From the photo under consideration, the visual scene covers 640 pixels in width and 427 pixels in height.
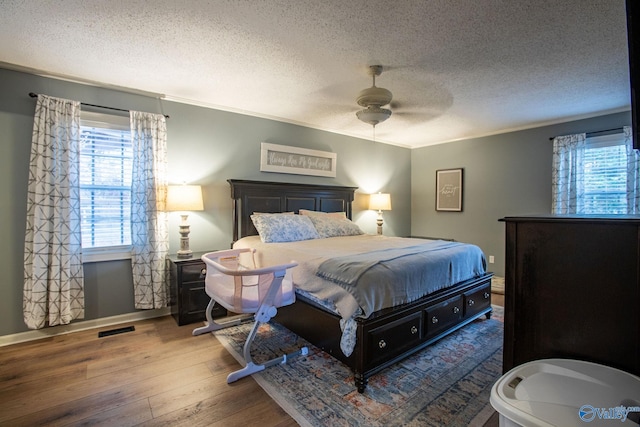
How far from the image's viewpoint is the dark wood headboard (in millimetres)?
3686

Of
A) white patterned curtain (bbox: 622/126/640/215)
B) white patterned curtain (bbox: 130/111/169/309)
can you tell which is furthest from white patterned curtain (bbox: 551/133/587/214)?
white patterned curtain (bbox: 130/111/169/309)

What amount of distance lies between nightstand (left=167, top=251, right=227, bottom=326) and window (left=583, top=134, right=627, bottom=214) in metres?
4.85

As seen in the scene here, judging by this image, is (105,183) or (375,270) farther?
(105,183)

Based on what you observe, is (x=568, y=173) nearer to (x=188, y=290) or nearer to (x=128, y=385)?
(x=188, y=290)

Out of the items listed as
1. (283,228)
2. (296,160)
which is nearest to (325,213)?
(296,160)

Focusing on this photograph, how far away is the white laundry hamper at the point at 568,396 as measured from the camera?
0.77m

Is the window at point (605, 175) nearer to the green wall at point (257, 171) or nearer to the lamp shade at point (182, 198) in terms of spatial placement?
the green wall at point (257, 171)

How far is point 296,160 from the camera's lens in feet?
14.0

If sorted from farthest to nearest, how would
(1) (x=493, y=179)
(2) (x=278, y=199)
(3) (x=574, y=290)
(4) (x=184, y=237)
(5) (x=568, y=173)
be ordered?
(1) (x=493, y=179), (2) (x=278, y=199), (5) (x=568, y=173), (4) (x=184, y=237), (3) (x=574, y=290)

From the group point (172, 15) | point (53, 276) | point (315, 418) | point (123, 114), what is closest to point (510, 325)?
point (315, 418)

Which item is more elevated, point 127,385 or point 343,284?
point 343,284

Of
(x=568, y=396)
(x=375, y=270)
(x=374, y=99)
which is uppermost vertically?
(x=374, y=99)

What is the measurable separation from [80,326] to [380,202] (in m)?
4.22

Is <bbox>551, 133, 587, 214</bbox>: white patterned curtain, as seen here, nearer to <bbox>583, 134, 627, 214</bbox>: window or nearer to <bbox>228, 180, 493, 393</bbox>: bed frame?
<bbox>583, 134, 627, 214</bbox>: window
